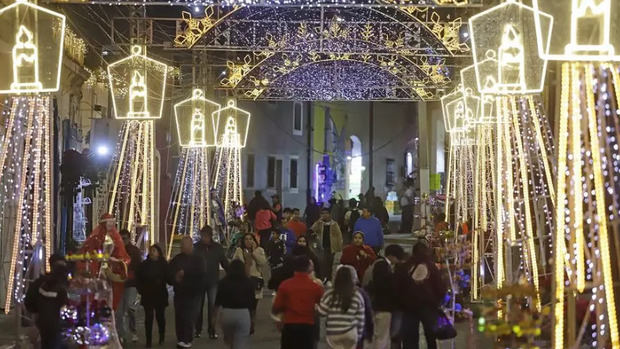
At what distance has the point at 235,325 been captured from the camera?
11148 mm

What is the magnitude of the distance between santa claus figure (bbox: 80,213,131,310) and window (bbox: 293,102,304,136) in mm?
44103

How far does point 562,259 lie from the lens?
9516mm

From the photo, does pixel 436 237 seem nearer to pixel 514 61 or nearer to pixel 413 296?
pixel 514 61

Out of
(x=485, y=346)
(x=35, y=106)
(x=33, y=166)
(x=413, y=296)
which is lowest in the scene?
(x=485, y=346)

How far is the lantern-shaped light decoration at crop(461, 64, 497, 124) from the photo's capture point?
59.3 ft

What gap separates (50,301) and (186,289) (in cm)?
294

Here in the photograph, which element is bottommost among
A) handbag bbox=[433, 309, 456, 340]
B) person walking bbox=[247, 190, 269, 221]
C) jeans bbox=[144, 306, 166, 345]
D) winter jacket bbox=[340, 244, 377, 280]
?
jeans bbox=[144, 306, 166, 345]

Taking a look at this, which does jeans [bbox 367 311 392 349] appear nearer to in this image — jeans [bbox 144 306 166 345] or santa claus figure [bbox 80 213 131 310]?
jeans [bbox 144 306 166 345]

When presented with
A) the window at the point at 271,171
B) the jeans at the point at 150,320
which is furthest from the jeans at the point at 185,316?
the window at the point at 271,171

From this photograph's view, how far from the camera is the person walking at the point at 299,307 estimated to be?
10.1 metres

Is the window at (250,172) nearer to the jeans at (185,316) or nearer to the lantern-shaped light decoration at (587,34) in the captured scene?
the jeans at (185,316)

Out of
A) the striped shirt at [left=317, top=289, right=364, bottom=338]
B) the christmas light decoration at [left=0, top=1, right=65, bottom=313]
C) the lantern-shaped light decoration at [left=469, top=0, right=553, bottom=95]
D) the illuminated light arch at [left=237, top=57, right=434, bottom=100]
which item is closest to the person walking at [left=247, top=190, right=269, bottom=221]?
the illuminated light arch at [left=237, top=57, right=434, bottom=100]

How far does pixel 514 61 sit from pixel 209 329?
6.44 meters

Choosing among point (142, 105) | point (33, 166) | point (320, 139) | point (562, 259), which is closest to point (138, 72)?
point (142, 105)
